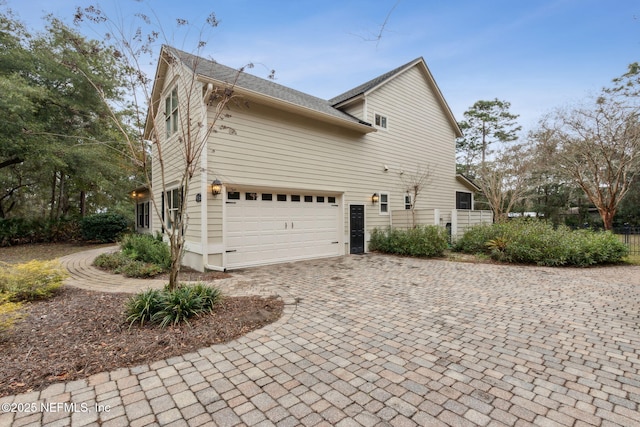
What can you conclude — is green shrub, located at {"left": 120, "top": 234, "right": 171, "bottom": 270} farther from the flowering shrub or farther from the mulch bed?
the mulch bed

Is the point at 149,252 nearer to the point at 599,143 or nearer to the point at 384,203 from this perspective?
the point at 384,203

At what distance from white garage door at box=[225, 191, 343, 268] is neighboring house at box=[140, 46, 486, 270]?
0.03 meters

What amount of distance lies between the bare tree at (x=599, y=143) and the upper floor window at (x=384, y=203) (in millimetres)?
9756

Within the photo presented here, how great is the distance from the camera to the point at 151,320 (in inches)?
140

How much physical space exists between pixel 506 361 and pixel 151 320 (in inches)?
155

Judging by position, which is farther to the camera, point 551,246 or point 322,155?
point 322,155

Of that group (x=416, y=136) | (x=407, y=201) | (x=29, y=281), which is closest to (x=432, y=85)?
(x=416, y=136)

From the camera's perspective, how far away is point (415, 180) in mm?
12016

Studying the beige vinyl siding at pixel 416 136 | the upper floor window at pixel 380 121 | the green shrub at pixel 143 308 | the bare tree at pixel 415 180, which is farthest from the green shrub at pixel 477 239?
the green shrub at pixel 143 308

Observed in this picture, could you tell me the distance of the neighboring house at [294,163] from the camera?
7055 millimetres

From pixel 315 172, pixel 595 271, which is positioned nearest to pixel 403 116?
pixel 315 172

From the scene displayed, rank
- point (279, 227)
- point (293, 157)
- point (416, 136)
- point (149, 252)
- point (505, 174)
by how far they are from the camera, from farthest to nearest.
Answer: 1. point (505, 174)
2. point (416, 136)
3. point (293, 157)
4. point (279, 227)
5. point (149, 252)

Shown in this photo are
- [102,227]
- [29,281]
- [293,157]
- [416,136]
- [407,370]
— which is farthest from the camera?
[102,227]

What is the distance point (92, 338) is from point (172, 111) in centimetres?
747
